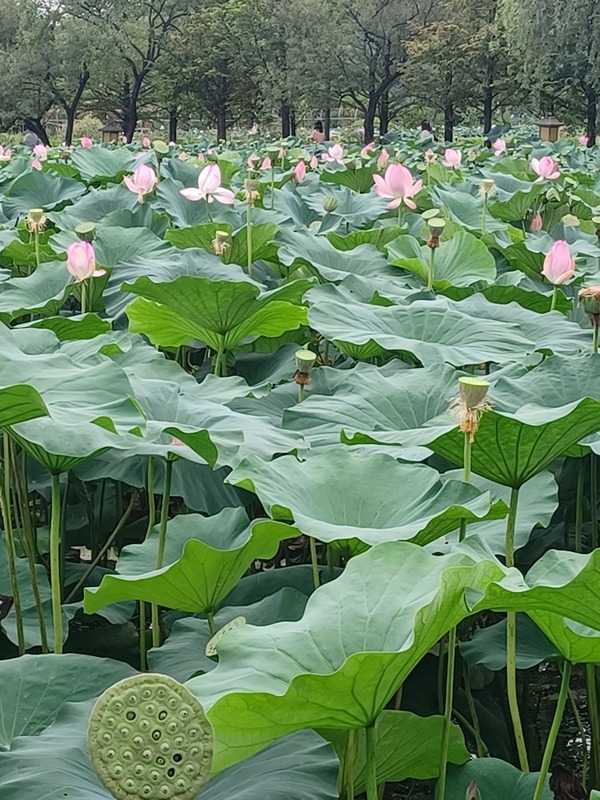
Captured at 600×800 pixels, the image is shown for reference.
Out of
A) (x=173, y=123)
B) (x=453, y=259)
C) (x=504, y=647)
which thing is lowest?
(x=504, y=647)

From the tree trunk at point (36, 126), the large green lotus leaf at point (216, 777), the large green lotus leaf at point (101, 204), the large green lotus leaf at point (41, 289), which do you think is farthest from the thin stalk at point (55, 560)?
the tree trunk at point (36, 126)

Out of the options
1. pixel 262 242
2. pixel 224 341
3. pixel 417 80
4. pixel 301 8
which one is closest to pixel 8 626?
pixel 224 341

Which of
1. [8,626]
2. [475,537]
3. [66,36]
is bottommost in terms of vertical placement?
[8,626]

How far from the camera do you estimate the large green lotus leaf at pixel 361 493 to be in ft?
2.55

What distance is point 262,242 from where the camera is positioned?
195cm

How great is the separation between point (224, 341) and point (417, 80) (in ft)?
60.1

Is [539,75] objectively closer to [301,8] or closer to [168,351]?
[301,8]

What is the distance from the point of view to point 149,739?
463 millimetres

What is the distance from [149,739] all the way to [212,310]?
3.17ft

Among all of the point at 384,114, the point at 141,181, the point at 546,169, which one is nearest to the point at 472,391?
the point at 141,181

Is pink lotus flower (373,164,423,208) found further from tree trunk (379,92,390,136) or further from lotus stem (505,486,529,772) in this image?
tree trunk (379,92,390,136)

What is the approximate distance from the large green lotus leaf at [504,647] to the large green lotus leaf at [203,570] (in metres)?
0.26

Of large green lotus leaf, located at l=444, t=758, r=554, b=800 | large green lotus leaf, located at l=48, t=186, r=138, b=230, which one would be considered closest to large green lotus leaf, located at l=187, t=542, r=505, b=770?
large green lotus leaf, located at l=444, t=758, r=554, b=800

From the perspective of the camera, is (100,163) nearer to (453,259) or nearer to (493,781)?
(453,259)
